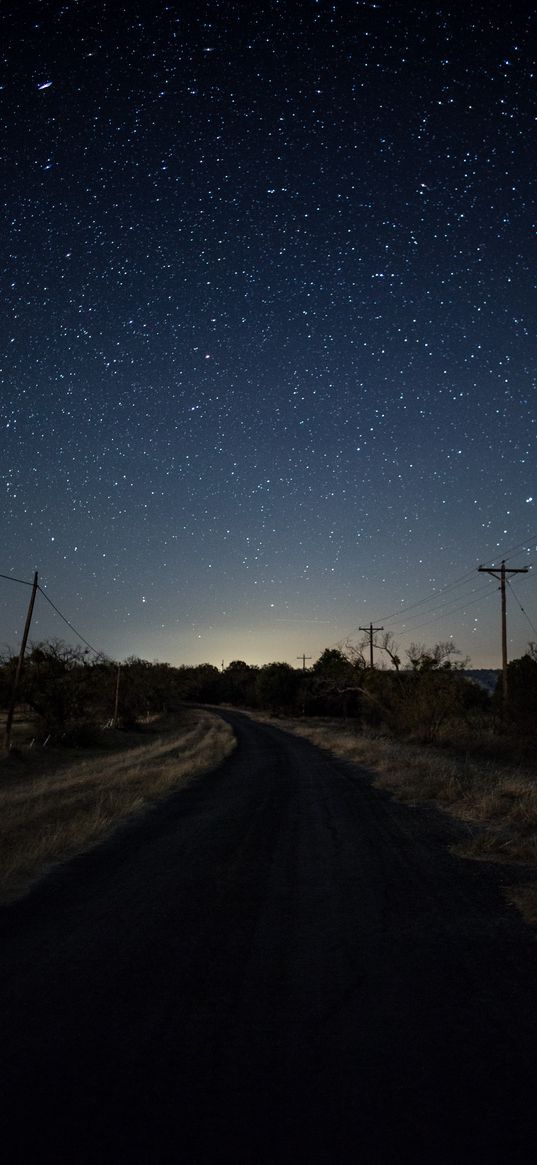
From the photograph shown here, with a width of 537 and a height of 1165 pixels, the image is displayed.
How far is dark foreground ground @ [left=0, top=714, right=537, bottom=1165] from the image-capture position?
2871 mm

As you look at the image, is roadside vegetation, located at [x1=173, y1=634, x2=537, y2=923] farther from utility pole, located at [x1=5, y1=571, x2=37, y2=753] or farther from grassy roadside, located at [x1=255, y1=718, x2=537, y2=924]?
utility pole, located at [x1=5, y1=571, x2=37, y2=753]

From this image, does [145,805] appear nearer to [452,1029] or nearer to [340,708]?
[452,1029]

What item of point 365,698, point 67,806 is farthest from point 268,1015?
point 365,698

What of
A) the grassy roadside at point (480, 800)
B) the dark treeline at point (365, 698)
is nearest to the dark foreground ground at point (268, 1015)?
the grassy roadside at point (480, 800)

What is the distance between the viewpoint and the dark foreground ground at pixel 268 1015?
287 centimetres

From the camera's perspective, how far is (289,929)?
591cm

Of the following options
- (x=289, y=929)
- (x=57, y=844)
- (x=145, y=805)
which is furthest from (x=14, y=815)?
(x=289, y=929)

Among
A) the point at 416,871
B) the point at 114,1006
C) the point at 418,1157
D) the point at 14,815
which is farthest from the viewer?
the point at 14,815

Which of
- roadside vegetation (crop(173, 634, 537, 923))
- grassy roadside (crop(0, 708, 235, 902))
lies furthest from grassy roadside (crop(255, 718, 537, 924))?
grassy roadside (crop(0, 708, 235, 902))

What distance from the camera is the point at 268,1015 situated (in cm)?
407

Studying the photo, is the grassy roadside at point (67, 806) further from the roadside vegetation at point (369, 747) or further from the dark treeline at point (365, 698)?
the dark treeline at point (365, 698)

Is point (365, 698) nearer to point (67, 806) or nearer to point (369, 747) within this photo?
point (369, 747)

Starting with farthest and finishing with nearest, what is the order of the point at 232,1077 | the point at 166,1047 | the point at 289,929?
the point at 289,929 < the point at 166,1047 < the point at 232,1077

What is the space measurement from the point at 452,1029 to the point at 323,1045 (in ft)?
2.67
